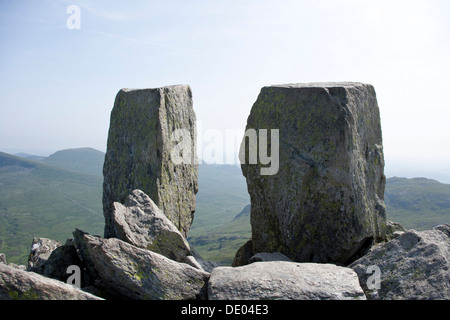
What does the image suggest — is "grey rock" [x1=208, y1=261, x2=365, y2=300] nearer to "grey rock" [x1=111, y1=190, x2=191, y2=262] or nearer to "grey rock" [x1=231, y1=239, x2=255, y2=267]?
"grey rock" [x1=111, y1=190, x2=191, y2=262]

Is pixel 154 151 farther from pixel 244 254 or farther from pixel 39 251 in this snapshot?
pixel 39 251

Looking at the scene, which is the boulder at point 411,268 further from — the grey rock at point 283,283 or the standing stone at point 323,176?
the standing stone at point 323,176

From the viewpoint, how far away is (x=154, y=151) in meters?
16.7

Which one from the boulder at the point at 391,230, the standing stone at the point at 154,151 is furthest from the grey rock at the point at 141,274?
the boulder at the point at 391,230

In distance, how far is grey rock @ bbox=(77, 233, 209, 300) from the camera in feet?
31.0

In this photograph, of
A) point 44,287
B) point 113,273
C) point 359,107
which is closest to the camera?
point 44,287

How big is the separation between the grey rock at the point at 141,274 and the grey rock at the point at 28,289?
141cm

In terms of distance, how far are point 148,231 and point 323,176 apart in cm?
673

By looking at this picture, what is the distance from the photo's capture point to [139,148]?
17281mm

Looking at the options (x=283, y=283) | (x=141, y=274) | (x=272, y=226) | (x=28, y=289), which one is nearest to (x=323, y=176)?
(x=272, y=226)

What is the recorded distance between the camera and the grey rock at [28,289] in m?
8.10

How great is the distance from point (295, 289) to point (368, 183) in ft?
24.9
